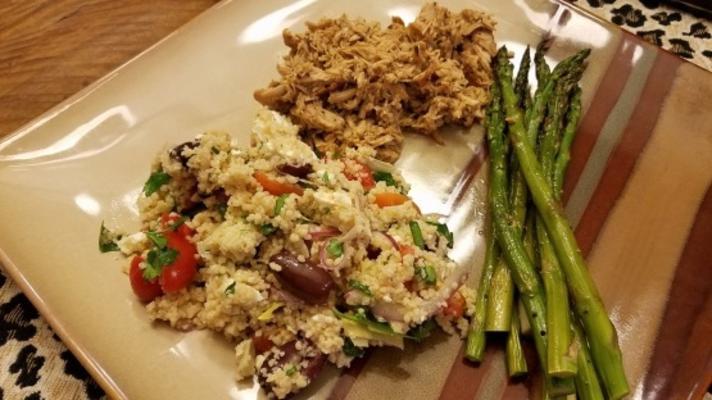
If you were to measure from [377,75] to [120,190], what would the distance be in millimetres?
1471

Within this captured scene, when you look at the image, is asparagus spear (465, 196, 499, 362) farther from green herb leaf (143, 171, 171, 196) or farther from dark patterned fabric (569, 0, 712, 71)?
dark patterned fabric (569, 0, 712, 71)

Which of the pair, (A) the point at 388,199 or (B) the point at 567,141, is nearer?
(A) the point at 388,199

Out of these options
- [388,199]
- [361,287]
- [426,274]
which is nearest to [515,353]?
[426,274]

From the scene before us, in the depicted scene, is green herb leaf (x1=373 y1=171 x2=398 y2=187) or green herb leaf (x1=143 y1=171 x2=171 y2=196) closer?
green herb leaf (x1=143 y1=171 x2=171 y2=196)

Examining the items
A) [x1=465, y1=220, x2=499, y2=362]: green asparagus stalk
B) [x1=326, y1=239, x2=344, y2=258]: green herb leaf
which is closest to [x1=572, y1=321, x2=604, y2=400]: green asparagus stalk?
[x1=465, y1=220, x2=499, y2=362]: green asparagus stalk

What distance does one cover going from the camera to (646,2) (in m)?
5.12

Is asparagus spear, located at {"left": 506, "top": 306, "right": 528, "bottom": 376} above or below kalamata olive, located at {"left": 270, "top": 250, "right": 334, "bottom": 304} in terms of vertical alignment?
below

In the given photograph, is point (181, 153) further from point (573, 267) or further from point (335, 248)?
point (573, 267)

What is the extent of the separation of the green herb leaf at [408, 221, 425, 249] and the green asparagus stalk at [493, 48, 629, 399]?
449mm

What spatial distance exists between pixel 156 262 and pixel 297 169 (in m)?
0.74

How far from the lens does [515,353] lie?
2928 millimetres

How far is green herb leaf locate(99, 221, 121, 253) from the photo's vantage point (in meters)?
3.05

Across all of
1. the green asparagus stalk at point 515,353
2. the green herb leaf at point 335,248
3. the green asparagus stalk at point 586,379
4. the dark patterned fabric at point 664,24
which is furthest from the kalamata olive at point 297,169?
the dark patterned fabric at point 664,24

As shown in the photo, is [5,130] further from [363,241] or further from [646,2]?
[646,2]
